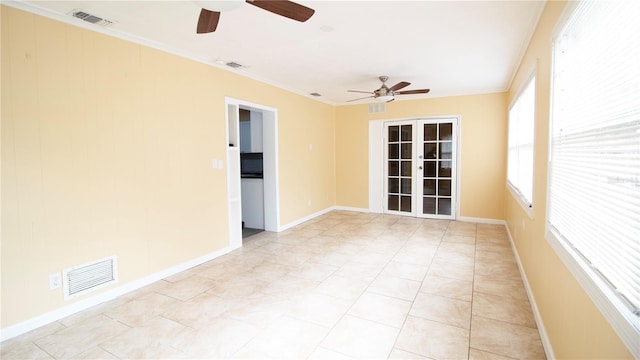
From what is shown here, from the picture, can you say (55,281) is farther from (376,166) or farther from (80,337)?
(376,166)

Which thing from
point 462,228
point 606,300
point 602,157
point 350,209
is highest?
point 602,157

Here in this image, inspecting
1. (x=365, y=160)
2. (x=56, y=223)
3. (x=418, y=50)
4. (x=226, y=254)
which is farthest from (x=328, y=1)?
(x=365, y=160)

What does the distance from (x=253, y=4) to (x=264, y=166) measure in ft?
11.6

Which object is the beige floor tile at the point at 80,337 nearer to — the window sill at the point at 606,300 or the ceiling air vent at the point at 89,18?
the ceiling air vent at the point at 89,18

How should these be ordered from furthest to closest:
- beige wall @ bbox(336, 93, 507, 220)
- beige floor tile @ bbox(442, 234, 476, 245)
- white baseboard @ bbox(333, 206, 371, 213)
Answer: white baseboard @ bbox(333, 206, 371, 213)
beige wall @ bbox(336, 93, 507, 220)
beige floor tile @ bbox(442, 234, 476, 245)

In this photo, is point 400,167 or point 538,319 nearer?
point 538,319

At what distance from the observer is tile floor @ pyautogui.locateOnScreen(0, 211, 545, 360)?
2.09 metres

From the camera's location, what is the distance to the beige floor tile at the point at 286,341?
6.69 ft

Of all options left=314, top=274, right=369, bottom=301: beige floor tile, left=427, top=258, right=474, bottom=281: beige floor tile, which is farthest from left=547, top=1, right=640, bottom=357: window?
left=314, top=274, right=369, bottom=301: beige floor tile

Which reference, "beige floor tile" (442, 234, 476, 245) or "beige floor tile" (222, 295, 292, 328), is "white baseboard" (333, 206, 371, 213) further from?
"beige floor tile" (222, 295, 292, 328)

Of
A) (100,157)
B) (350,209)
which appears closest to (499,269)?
(350,209)

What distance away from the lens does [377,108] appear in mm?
6508

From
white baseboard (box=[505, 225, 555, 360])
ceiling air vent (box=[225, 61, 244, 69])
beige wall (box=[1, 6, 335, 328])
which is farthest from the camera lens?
ceiling air vent (box=[225, 61, 244, 69])

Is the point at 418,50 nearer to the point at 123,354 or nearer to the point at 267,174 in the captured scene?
the point at 267,174
